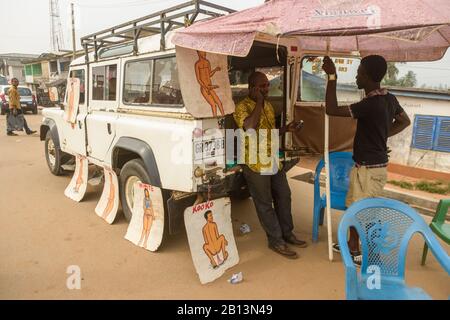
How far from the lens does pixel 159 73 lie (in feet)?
10.8

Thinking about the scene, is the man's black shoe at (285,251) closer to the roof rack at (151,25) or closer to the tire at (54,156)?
the roof rack at (151,25)

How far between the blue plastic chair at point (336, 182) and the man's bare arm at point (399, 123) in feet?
2.04

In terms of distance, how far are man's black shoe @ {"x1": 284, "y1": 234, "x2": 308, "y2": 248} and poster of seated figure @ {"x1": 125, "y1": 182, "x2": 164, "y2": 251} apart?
1.36 meters

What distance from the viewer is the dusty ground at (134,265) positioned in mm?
2795

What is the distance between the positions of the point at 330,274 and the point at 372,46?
103 inches

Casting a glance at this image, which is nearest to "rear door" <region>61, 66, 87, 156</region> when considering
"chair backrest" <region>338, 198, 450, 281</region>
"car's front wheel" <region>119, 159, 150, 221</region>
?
"car's front wheel" <region>119, 159, 150, 221</region>

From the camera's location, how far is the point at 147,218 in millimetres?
3545

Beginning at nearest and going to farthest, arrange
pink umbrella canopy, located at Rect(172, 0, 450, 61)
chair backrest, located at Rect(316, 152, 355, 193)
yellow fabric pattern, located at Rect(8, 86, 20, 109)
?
1. pink umbrella canopy, located at Rect(172, 0, 450, 61)
2. chair backrest, located at Rect(316, 152, 355, 193)
3. yellow fabric pattern, located at Rect(8, 86, 20, 109)

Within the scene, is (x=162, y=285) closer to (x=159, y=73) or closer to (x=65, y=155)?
(x=159, y=73)

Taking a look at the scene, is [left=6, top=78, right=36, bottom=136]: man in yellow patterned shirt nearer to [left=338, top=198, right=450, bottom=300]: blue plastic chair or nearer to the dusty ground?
the dusty ground

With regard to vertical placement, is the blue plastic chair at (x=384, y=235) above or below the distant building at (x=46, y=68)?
below

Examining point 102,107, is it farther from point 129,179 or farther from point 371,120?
point 371,120

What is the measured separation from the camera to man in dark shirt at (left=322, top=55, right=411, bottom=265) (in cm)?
274

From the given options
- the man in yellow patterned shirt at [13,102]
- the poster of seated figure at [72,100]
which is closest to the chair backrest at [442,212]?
the poster of seated figure at [72,100]
